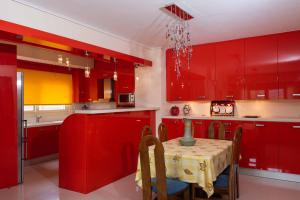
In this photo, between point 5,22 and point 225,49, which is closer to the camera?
point 5,22

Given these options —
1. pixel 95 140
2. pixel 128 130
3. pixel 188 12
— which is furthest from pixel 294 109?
pixel 95 140

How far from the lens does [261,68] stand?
417 centimetres

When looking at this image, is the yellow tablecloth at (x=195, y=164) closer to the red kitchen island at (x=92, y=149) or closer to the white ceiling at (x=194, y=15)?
the red kitchen island at (x=92, y=149)

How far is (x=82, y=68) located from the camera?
621cm

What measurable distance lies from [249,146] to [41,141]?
411 cm

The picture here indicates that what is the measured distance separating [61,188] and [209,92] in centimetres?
314

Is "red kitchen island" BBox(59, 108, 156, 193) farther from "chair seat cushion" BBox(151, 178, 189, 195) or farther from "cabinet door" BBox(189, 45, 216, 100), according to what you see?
"cabinet door" BBox(189, 45, 216, 100)

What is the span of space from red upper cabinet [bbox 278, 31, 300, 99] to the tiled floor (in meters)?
1.49

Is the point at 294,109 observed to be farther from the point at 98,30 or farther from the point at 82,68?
the point at 82,68

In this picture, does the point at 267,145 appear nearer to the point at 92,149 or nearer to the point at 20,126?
the point at 92,149

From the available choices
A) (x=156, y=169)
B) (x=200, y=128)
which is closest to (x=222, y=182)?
(x=156, y=169)

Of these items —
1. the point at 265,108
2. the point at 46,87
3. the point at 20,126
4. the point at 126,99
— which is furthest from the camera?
the point at 46,87

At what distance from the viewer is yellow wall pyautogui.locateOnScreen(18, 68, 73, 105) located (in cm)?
520

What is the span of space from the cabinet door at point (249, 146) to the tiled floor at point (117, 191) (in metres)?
0.25
